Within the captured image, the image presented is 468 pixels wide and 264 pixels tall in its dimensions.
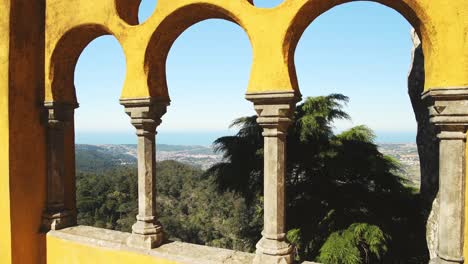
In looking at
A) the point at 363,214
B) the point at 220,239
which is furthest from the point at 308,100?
the point at 220,239

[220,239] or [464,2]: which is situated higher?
[464,2]

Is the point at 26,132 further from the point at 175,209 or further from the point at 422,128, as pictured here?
the point at 175,209

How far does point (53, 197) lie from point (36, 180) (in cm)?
35

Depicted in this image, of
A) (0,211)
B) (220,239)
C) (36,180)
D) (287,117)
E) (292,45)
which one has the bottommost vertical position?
(220,239)

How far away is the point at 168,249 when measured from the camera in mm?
4516

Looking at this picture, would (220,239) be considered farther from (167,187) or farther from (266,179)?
(266,179)

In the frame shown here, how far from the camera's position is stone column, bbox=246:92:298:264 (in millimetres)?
3783

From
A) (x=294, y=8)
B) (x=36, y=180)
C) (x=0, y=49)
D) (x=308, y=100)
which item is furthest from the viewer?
(x=308, y=100)

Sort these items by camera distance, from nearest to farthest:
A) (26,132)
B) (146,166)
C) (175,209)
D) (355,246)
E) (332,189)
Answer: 1. (146,166)
2. (26,132)
3. (355,246)
4. (332,189)
5. (175,209)

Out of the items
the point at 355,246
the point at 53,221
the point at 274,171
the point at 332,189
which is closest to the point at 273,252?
the point at 274,171

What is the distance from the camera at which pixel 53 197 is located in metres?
5.50

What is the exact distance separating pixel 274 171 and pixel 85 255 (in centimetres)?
298

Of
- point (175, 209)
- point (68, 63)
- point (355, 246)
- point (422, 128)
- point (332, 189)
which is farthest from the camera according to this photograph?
point (175, 209)

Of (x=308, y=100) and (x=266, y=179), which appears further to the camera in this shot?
(x=308, y=100)
